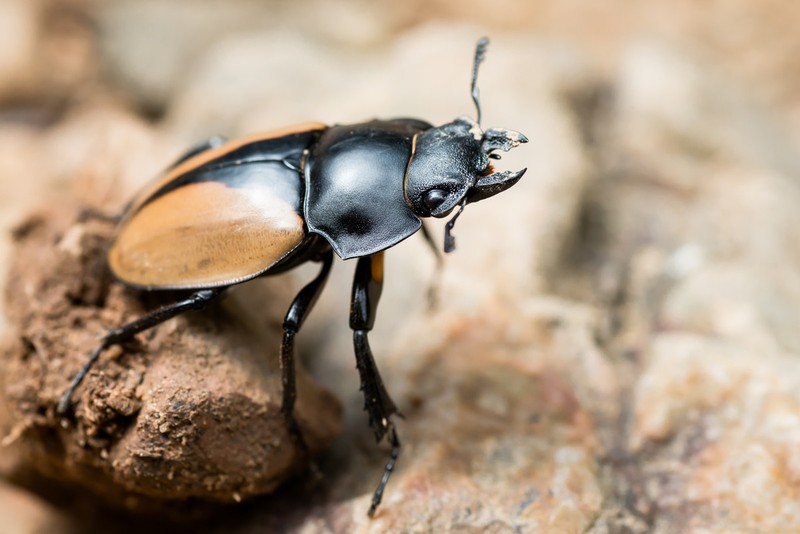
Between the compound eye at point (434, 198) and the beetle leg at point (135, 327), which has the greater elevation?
the compound eye at point (434, 198)

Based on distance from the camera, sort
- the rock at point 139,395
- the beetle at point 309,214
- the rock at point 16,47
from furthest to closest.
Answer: the rock at point 16,47 < the beetle at point 309,214 < the rock at point 139,395

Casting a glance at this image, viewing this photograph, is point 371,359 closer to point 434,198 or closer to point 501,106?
point 434,198

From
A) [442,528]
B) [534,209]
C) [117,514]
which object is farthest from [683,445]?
[117,514]

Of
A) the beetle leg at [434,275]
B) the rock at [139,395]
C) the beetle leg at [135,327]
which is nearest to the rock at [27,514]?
the rock at [139,395]

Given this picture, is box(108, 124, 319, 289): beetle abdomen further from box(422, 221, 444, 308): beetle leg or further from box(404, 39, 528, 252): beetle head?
box(422, 221, 444, 308): beetle leg

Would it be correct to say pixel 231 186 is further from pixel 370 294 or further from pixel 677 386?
pixel 677 386

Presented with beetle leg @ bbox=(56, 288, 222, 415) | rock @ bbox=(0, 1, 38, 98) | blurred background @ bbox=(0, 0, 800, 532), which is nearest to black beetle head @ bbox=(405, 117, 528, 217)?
beetle leg @ bbox=(56, 288, 222, 415)

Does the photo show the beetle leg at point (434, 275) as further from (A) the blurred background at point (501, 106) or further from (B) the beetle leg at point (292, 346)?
(B) the beetle leg at point (292, 346)

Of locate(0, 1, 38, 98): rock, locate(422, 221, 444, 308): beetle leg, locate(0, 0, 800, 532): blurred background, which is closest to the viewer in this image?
locate(422, 221, 444, 308): beetle leg
